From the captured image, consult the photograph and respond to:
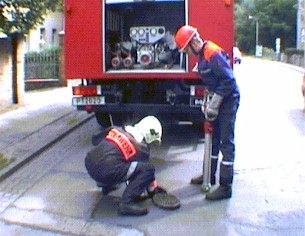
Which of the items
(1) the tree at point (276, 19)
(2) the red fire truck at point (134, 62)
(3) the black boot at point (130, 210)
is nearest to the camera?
(3) the black boot at point (130, 210)

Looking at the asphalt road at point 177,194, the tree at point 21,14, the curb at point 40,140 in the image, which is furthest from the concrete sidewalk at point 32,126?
the tree at point 21,14

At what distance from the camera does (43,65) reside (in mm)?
19625

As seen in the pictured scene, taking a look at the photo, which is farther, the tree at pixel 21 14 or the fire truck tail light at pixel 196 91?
the tree at pixel 21 14

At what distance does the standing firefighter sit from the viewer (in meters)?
6.44

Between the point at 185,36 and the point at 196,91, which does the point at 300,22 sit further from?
the point at 185,36

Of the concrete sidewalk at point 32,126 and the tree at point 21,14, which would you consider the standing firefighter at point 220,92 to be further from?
the tree at point 21,14

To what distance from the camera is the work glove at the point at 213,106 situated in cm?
645

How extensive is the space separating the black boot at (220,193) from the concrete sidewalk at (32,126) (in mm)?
2641

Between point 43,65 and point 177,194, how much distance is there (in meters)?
13.6

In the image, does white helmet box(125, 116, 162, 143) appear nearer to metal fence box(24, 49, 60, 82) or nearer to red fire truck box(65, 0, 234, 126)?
red fire truck box(65, 0, 234, 126)

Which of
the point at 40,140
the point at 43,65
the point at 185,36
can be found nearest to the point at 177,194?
the point at 185,36

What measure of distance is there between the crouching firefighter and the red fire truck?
3.06 metres

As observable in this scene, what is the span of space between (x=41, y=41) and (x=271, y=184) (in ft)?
87.4

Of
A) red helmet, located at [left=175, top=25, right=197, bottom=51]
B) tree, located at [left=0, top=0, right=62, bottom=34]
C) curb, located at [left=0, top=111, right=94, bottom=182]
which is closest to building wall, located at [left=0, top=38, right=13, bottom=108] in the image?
tree, located at [left=0, top=0, right=62, bottom=34]
